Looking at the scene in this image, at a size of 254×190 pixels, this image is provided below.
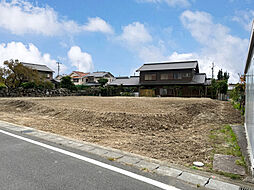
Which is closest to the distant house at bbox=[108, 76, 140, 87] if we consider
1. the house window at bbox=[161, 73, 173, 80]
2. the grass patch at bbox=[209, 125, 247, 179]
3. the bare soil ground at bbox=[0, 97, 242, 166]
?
the house window at bbox=[161, 73, 173, 80]

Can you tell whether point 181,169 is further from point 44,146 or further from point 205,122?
point 205,122

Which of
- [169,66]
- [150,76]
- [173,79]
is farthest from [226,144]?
[169,66]

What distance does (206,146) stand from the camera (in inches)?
175

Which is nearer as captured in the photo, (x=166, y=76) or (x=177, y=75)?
(x=177, y=75)

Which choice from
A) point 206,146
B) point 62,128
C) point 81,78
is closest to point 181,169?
point 206,146

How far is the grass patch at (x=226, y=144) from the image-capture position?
134 inches

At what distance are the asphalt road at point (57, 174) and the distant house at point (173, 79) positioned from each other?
78.3 ft

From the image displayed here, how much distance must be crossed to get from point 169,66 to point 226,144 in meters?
26.0

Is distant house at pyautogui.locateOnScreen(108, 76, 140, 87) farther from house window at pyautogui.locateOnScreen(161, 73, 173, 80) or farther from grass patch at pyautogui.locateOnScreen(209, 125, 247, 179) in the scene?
grass patch at pyautogui.locateOnScreen(209, 125, 247, 179)

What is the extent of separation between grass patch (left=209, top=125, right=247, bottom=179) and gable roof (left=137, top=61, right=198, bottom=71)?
75.6ft

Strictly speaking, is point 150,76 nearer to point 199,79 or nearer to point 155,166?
point 199,79

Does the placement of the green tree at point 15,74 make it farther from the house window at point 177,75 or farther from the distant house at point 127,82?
the house window at point 177,75

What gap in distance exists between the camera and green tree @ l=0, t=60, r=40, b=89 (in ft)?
64.1

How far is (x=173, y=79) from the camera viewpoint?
2845 cm
